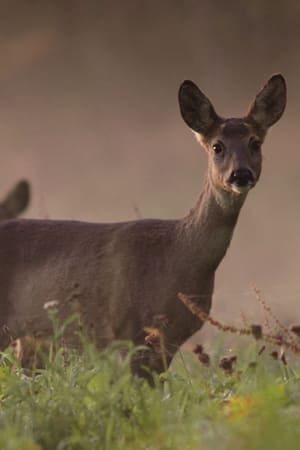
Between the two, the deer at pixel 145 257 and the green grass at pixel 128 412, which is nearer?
the green grass at pixel 128 412

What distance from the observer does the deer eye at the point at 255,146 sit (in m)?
7.32

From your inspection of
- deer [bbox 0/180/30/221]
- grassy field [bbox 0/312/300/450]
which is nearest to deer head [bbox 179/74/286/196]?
grassy field [bbox 0/312/300/450]

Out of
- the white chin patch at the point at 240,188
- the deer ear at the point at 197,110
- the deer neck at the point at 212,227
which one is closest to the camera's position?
the white chin patch at the point at 240,188

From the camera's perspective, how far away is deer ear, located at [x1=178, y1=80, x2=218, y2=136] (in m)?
7.61

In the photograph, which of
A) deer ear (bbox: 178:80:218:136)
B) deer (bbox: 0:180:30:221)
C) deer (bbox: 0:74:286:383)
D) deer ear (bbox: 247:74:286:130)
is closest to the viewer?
deer (bbox: 0:74:286:383)

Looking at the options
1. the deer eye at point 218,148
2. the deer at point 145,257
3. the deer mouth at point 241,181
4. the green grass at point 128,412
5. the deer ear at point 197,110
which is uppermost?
the deer ear at point 197,110

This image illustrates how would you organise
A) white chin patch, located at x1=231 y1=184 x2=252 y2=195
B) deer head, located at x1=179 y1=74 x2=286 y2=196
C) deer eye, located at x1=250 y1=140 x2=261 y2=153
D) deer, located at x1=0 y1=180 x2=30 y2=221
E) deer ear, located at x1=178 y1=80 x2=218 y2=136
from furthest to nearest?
deer, located at x1=0 y1=180 x2=30 y2=221 → deer ear, located at x1=178 y1=80 x2=218 y2=136 → deer eye, located at x1=250 y1=140 x2=261 y2=153 → deer head, located at x1=179 y1=74 x2=286 y2=196 → white chin patch, located at x1=231 y1=184 x2=252 y2=195

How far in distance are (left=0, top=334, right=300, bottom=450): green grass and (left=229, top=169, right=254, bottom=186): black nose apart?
1.85 m

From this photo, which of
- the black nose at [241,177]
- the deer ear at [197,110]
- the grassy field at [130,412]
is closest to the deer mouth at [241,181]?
the black nose at [241,177]

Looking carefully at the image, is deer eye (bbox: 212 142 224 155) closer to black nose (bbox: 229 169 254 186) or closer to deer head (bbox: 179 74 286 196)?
deer head (bbox: 179 74 286 196)

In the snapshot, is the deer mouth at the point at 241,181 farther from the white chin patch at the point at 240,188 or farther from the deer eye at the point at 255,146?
the deer eye at the point at 255,146

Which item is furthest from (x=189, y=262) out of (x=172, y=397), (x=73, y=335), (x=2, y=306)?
(x=172, y=397)

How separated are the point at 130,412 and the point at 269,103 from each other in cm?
392

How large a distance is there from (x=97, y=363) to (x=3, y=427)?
0.49 m
